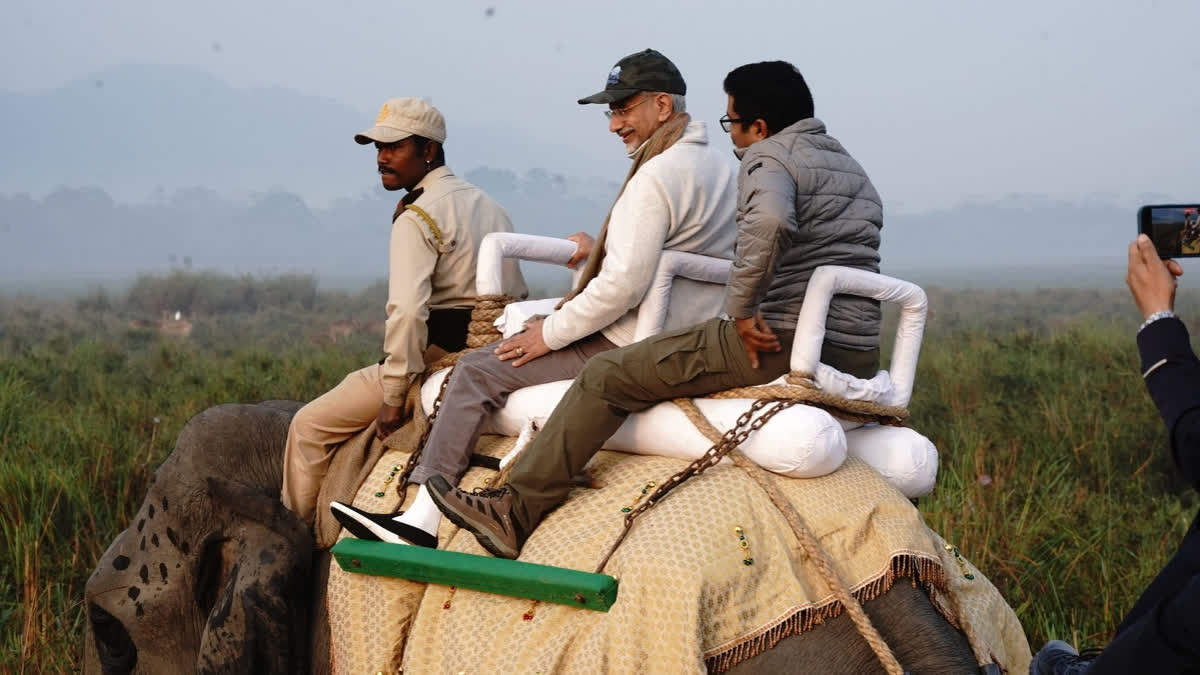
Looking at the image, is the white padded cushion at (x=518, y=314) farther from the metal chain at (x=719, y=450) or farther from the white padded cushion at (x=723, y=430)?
the metal chain at (x=719, y=450)

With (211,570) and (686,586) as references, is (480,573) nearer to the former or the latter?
(686,586)

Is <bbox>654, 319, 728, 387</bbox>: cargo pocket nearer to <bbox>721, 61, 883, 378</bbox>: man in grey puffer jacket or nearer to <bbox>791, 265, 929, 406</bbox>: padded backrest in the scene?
<bbox>721, 61, 883, 378</bbox>: man in grey puffer jacket

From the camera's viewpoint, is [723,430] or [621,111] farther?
[621,111]

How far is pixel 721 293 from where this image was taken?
4484mm

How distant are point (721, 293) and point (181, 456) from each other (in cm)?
202

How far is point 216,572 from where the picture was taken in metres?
4.76

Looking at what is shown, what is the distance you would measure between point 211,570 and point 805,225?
2.44 metres

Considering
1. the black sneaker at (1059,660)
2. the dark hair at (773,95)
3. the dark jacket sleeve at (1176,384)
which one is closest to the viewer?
the dark jacket sleeve at (1176,384)

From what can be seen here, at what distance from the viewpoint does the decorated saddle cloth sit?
335cm

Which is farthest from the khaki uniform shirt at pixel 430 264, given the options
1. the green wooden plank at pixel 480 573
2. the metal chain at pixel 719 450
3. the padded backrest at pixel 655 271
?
the metal chain at pixel 719 450

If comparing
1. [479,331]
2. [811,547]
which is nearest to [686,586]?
[811,547]

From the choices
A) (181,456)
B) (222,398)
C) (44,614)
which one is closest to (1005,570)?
(181,456)

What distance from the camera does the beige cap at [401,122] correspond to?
4859mm

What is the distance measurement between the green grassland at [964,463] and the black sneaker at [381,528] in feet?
8.39
